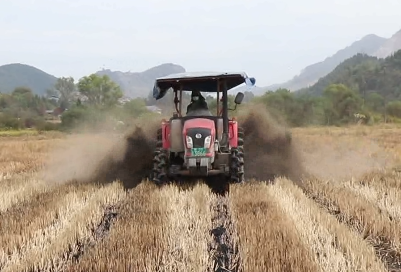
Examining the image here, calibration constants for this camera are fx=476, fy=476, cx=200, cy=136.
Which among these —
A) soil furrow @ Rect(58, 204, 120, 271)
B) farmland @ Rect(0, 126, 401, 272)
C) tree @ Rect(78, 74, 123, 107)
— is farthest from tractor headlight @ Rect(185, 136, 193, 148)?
tree @ Rect(78, 74, 123, 107)

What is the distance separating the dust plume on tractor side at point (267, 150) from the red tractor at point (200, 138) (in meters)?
0.88

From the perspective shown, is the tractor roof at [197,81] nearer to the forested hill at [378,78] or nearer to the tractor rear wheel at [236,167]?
the tractor rear wheel at [236,167]

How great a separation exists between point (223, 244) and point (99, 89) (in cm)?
6191

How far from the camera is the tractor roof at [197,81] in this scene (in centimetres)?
799

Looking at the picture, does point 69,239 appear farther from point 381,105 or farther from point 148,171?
point 381,105

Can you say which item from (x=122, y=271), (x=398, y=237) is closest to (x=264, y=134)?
(x=398, y=237)

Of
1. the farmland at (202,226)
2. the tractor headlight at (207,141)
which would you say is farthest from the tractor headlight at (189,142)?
the farmland at (202,226)

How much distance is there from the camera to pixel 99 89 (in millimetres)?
64375

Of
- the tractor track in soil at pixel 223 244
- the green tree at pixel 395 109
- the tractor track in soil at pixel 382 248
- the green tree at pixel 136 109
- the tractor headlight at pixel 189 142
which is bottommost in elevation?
the green tree at pixel 395 109

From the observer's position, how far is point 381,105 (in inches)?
2623

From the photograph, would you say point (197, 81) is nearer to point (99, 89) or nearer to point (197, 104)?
point (197, 104)

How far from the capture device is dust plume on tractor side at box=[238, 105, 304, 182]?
358 inches

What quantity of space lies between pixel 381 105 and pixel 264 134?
6150 cm

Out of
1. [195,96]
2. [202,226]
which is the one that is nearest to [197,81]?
[195,96]
